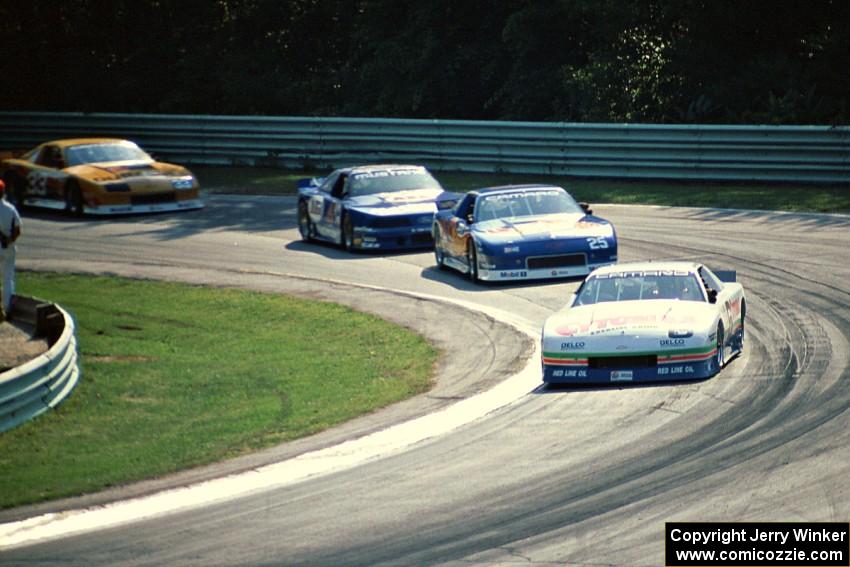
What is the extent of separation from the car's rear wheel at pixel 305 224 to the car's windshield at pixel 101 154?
19.4 feet

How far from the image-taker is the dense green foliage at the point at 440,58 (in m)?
32.7

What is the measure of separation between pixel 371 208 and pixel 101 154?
8.81 meters

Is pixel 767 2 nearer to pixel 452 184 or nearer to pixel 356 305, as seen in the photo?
pixel 452 184

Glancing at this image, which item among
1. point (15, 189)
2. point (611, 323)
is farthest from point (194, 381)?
point (15, 189)

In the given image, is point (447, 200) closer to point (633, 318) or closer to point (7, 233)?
point (7, 233)

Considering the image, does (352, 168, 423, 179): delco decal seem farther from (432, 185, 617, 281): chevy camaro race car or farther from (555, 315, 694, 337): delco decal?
(555, 315, 694, 337): delco decal

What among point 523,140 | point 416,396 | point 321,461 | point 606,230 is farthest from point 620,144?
point 321,461

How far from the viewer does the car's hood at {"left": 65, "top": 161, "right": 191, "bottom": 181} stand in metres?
29.4

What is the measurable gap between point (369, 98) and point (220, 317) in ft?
74.4

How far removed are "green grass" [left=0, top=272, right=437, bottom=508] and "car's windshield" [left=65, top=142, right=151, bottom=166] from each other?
9.36m

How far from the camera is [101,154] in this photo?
30484 mm

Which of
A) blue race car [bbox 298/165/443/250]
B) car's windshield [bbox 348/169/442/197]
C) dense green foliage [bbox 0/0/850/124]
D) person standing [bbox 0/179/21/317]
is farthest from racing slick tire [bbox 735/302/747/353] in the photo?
dense green foliage [bbox 0/0/850/124]

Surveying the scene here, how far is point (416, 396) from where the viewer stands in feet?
45.9

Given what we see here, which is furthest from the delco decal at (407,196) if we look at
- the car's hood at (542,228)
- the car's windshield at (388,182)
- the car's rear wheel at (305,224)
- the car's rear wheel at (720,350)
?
the car's rear wheel at (720,350)
